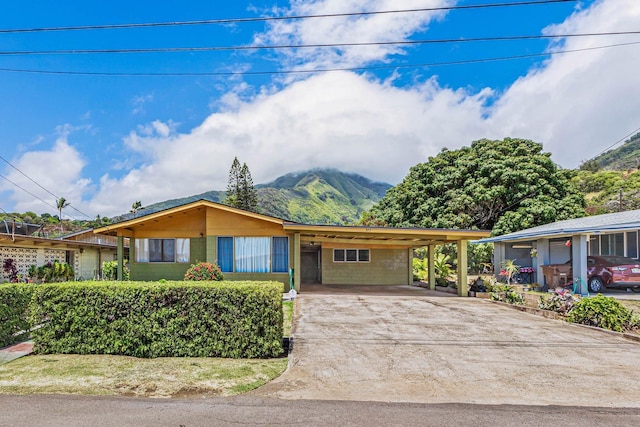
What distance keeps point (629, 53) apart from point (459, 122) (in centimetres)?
1816

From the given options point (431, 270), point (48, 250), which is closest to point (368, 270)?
point (431, 270)

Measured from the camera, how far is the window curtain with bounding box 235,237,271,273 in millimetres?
15094

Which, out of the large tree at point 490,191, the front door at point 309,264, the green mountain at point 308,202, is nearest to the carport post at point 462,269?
the front door at point 309,264

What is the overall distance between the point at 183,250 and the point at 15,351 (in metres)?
8.90

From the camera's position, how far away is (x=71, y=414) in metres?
4.35

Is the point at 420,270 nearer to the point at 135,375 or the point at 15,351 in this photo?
the point at 135,375

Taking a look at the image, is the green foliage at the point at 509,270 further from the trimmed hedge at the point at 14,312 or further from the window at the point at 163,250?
the trimmed hedge at the point at 14,312

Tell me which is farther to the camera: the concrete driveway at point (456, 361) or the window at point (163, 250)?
the window at point (163, 250)

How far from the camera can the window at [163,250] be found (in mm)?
15789

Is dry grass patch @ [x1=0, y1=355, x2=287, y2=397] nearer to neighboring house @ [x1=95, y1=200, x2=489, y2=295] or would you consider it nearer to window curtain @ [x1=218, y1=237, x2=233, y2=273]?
neighboring house @ [x1=95, y1=200, x2=489, y2=295]

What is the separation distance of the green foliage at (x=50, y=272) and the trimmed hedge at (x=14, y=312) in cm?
1016

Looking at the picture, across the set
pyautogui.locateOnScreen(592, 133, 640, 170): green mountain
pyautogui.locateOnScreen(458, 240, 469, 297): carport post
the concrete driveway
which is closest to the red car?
pyautogui.locateOnScreen(458, 240, 469, 297): carport post

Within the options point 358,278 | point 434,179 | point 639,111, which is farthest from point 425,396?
point 639,111

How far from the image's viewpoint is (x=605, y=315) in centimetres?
919
